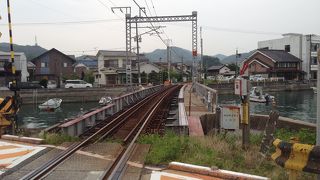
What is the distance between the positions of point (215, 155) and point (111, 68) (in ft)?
233

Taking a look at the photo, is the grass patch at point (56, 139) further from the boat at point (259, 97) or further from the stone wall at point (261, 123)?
the boat at point (259, 97)

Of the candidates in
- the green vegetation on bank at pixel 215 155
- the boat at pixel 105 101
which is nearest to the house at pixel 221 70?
the boat at pixel 105 101

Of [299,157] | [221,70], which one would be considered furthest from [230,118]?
[221,70]

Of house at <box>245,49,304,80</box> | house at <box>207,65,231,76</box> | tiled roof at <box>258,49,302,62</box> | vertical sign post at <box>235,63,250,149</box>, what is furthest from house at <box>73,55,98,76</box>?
vertical sign post at <box>235,63,250,149</box>

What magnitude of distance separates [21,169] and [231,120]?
5.41 m

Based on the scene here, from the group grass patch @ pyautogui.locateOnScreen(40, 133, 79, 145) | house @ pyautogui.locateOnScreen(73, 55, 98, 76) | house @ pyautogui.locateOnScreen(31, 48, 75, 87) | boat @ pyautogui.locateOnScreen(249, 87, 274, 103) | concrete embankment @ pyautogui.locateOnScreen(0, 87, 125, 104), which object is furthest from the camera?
house @ pyautogui.locateOnScreen(73, 55, 98, 76)

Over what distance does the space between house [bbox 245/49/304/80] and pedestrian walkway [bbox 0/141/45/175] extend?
6942 cm

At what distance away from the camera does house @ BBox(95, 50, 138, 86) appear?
3039 inches

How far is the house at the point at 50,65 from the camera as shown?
72494 mm

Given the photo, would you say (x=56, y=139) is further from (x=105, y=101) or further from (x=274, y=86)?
(x=274, y=86)

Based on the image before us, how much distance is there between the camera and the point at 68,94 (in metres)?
59.5

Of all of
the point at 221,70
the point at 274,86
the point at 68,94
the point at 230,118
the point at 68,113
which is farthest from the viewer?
the point at 221,70

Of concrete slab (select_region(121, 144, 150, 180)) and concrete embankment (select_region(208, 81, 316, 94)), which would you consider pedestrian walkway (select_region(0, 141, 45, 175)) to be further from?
concrete embankment (select_region(208, 81, 316, 94))

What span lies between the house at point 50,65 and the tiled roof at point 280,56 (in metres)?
39.4
